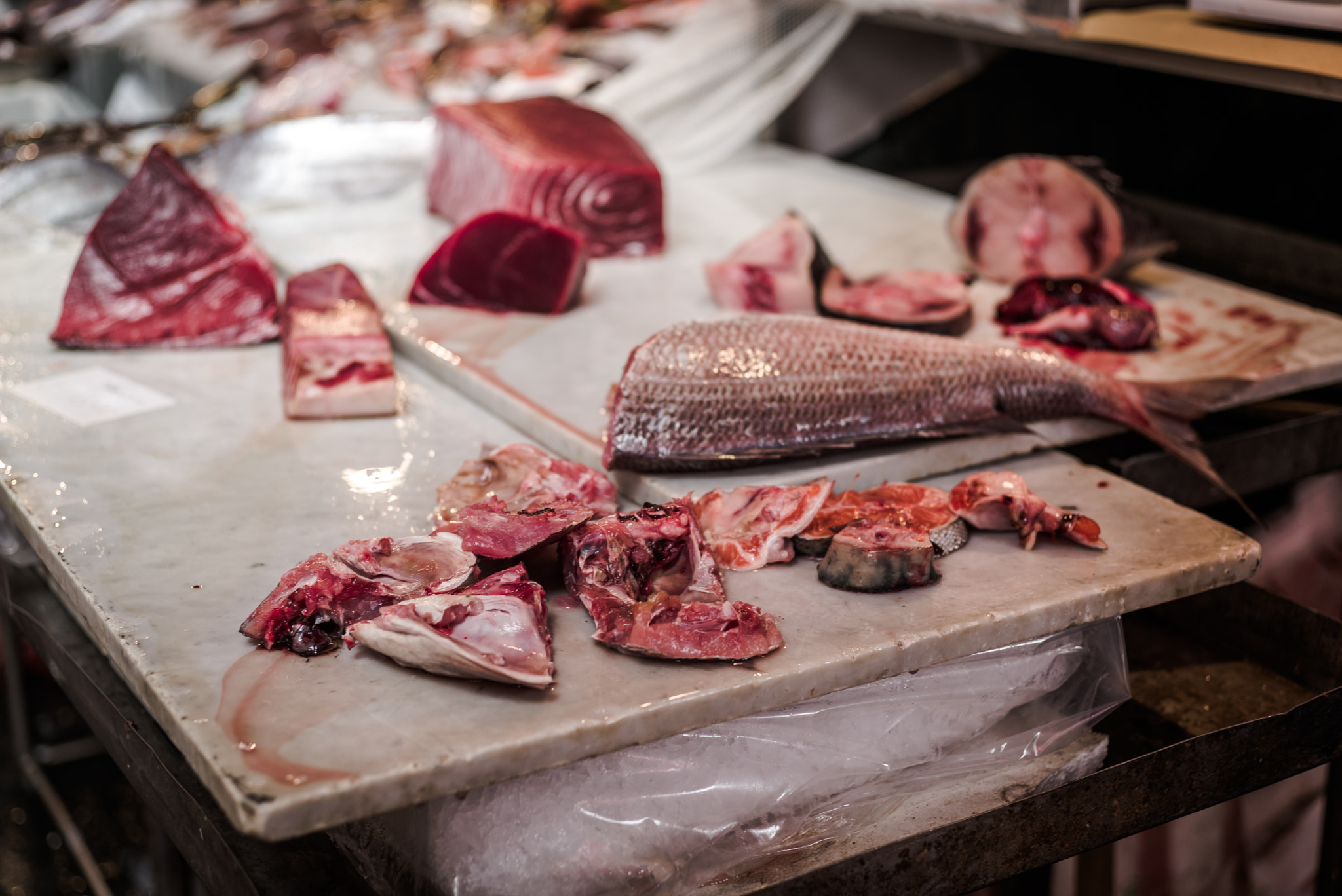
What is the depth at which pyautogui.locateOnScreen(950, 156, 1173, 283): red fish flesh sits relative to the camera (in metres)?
2.88

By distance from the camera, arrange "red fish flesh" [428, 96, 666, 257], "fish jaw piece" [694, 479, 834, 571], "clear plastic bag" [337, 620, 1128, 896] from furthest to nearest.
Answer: "red fish flesh" [428, 96, 666, 257] < "fish jaw piece" [694, 479, 834, 571] < "clear plastic bag" [337, 620, 1128, 896]

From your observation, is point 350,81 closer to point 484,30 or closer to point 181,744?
point 484,30

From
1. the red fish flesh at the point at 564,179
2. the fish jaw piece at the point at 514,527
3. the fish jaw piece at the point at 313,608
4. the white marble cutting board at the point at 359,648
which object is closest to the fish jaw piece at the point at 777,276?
the red fish flesh at the point at 564,179

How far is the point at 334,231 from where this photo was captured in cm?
346

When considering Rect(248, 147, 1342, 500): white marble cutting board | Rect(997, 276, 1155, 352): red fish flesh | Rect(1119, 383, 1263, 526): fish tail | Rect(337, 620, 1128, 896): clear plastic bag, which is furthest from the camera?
Rect(997, 276, 1155, 352): red fish flesh

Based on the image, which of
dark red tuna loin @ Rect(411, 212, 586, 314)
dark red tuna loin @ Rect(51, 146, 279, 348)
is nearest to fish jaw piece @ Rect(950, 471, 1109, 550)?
dark red tuna loin @ Rect(411, 212, 586, 314)

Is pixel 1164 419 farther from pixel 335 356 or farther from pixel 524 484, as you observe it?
pixel 335 356

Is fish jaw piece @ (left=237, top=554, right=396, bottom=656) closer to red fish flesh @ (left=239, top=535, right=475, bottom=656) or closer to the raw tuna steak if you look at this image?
red fish flesh @ (left=239, top=535, right=475, bottom=656)

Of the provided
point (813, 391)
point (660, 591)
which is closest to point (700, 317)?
point (813, 391)

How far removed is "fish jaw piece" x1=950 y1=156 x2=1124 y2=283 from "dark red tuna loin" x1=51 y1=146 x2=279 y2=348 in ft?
5.67

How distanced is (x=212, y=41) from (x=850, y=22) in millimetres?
3445

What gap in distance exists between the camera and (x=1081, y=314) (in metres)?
2.58

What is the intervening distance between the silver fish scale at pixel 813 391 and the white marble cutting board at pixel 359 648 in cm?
15

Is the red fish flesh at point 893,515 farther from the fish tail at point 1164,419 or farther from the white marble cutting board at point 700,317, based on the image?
the fish tail at point 1164,419
